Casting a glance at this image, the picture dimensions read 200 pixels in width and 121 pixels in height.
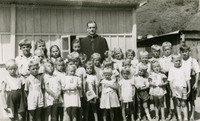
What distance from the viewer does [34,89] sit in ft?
18.9

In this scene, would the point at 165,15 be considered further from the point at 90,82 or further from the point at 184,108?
the point at 90,82

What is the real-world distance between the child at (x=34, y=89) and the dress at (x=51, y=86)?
0.54 feet

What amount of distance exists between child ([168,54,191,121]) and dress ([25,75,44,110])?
2877mm

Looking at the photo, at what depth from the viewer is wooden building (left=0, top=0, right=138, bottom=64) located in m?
7.91

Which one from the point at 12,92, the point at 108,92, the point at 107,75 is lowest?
the point at 108,92

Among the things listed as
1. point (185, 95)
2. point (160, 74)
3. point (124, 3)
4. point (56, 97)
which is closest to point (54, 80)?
point (56, 97)

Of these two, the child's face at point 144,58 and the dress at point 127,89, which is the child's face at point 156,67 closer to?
A: the child's face at point 144,58

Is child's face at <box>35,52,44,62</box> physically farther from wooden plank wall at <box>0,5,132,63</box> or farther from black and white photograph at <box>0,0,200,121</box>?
wooden plank wall at <box>0,5,132,63</box>

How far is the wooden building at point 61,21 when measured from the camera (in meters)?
7.91

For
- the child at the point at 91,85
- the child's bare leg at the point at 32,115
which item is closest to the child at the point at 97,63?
the child at the point at 91,85

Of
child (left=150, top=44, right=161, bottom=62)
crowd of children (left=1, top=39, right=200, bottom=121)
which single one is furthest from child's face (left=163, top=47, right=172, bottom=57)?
child (left=150, top=44, right=161, bottom=62)

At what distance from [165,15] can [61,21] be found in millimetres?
22473

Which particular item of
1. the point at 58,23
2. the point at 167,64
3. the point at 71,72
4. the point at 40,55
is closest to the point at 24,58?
the point at 40,55

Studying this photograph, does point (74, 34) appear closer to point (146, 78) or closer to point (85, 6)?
point (85, 6)
